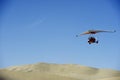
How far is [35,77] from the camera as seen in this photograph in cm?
11688

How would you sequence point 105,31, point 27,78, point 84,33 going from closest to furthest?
point 105,31 < point 84,33 < point 27,78

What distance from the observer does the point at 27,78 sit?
113 metres

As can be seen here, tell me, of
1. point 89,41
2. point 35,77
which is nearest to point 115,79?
point 35,77

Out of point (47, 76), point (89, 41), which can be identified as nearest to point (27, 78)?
point (47, 76)

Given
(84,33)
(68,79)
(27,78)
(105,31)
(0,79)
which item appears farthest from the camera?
(68,79)

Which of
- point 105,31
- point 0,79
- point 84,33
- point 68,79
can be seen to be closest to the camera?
point 105,31

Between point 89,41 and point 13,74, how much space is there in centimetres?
7477

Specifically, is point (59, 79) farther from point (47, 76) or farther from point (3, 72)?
point (3, 72)

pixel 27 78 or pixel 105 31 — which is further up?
pixel 27 78

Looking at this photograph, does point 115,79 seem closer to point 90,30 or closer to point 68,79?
point 68,79

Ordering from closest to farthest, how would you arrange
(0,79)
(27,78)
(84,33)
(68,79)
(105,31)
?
(105,31) < (84,33) < (0,79) < (27,78) < (68,79)

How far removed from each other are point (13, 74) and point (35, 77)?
21.1 ft

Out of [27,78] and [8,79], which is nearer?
[8,79]

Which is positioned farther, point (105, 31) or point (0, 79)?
point (0, 79)
